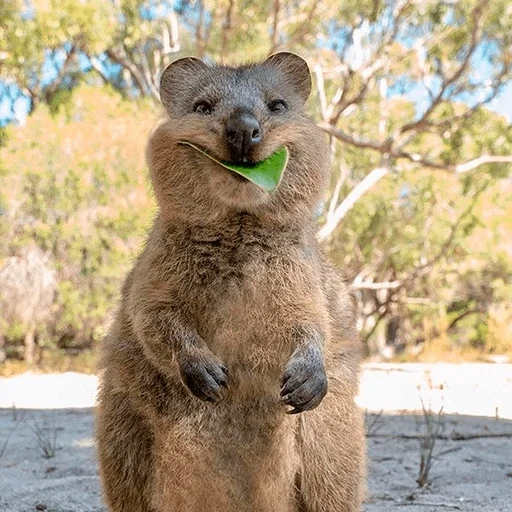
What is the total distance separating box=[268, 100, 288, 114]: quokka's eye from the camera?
2.77 metres

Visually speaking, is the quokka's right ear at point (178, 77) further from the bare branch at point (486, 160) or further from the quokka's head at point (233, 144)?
the bare branch at point (486, 160)

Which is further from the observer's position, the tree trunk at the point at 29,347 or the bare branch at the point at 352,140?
the tree trunk at the point at 29,347

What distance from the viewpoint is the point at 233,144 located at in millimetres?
2463

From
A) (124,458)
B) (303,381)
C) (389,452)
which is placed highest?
(303,381)

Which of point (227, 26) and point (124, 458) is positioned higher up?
Answer: point (227, 26)

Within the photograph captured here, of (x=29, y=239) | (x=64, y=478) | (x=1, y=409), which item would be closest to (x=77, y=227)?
(x=29, y=239)

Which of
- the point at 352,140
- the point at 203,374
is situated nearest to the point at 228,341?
the point at 203,374

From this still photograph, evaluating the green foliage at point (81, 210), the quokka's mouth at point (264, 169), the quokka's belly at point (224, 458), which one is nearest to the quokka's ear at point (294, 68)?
the quokka's mouth at point (264, 169)

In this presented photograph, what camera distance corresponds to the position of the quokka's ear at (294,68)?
10.1 feet

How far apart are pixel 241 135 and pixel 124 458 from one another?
121 cm

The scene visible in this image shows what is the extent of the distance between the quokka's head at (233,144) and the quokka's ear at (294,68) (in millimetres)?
167

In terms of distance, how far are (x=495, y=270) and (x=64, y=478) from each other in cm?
1942

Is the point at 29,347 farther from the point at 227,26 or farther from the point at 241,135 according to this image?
the point at 241,135

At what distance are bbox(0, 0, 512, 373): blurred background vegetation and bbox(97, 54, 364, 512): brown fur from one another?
340 inches
